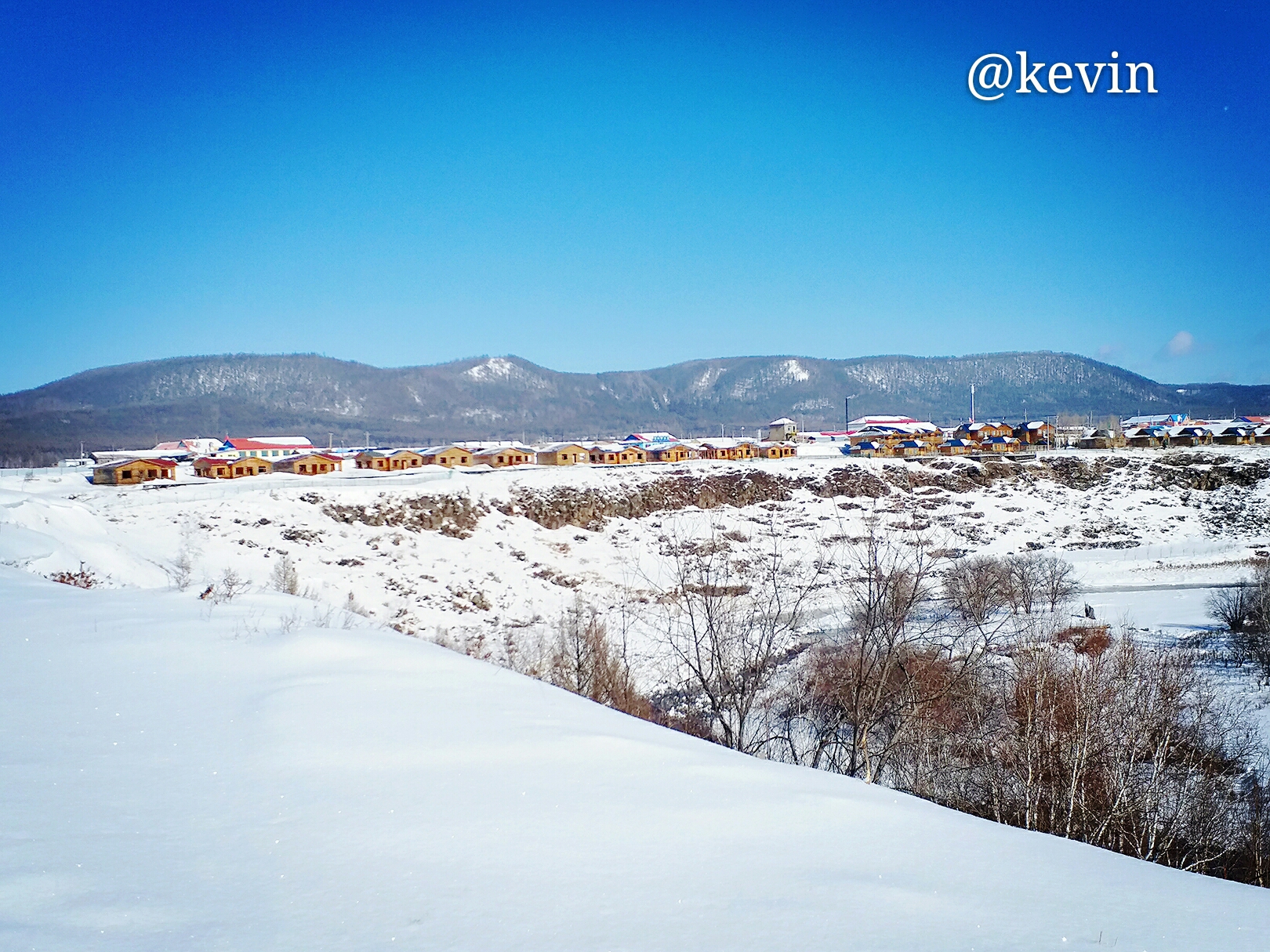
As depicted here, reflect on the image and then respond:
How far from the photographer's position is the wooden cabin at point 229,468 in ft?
192

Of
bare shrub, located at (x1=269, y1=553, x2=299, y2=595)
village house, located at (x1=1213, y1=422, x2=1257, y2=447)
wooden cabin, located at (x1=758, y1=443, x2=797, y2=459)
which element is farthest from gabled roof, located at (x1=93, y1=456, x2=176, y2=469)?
village house, located at (x1=1213, y1=422, x2=1257, y2=447)

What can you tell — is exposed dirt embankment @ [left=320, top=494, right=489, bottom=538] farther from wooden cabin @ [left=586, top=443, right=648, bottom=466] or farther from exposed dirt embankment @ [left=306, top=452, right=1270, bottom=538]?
wooden cabin @ [left=586, top=443, right=648, bottom=466]

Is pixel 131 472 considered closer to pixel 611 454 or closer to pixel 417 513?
pixel 417 513

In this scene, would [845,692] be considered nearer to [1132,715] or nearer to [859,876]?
[1132,715]

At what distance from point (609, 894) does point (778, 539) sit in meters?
A: 42.8

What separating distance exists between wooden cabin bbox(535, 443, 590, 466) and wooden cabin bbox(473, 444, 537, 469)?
107 cm

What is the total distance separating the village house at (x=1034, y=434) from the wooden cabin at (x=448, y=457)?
67296 millimetres

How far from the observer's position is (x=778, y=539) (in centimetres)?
4566

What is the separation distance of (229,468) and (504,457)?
79.6 feet

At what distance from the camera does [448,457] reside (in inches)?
2847

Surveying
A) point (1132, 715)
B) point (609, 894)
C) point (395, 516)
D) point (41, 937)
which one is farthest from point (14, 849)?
point (395, 516)

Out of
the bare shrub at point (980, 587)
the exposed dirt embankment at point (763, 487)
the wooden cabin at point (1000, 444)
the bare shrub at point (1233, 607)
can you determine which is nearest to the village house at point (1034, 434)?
the wooden cabin at point (1000, 444)

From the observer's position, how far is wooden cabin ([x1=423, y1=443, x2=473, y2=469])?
7162cm

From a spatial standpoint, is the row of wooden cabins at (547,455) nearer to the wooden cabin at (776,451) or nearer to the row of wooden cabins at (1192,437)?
the wooden cabin at (776,451)
